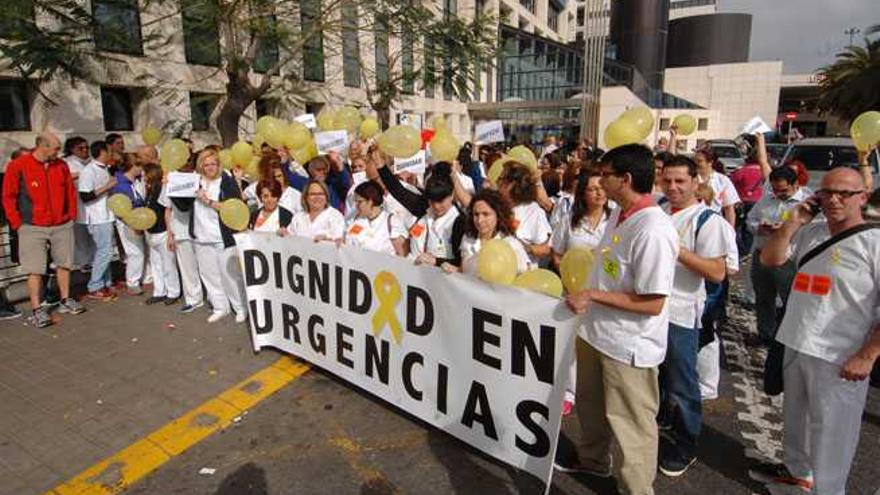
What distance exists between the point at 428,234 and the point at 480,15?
346 inches

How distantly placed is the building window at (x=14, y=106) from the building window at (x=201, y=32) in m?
3.60

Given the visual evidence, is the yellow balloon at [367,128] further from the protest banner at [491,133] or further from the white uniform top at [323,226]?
the white uniform top at [323,226]

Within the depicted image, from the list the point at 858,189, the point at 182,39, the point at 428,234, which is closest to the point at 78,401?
the point at 428,234

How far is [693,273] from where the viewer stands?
2830mm

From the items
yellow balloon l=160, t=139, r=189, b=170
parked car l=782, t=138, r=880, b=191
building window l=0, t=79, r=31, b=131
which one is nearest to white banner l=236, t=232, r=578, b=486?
yellow balloon l=160, t=139, r=189, b=170

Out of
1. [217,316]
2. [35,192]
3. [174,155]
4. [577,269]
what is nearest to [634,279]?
[577,269]

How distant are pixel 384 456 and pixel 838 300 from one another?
251 cm

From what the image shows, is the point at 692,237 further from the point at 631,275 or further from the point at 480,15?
the point at 480,15

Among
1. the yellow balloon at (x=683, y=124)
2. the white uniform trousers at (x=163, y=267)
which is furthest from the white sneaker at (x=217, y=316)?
the yellow balloon at (x=683, y=124)

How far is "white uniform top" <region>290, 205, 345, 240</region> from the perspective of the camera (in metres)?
4.21

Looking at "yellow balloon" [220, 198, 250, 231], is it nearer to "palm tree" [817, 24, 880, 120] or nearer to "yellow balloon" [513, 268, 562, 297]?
"yellow balloon" [513, 268, 562, 297]

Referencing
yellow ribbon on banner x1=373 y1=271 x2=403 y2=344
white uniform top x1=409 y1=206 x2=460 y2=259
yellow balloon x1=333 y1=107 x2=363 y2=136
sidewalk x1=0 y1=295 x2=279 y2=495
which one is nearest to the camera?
sidewalk x1=0 y1=295 x2=279 y2=495

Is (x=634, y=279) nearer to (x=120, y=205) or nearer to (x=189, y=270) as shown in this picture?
(x=189, y=270)

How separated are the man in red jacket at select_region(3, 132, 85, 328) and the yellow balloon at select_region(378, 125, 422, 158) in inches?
143
